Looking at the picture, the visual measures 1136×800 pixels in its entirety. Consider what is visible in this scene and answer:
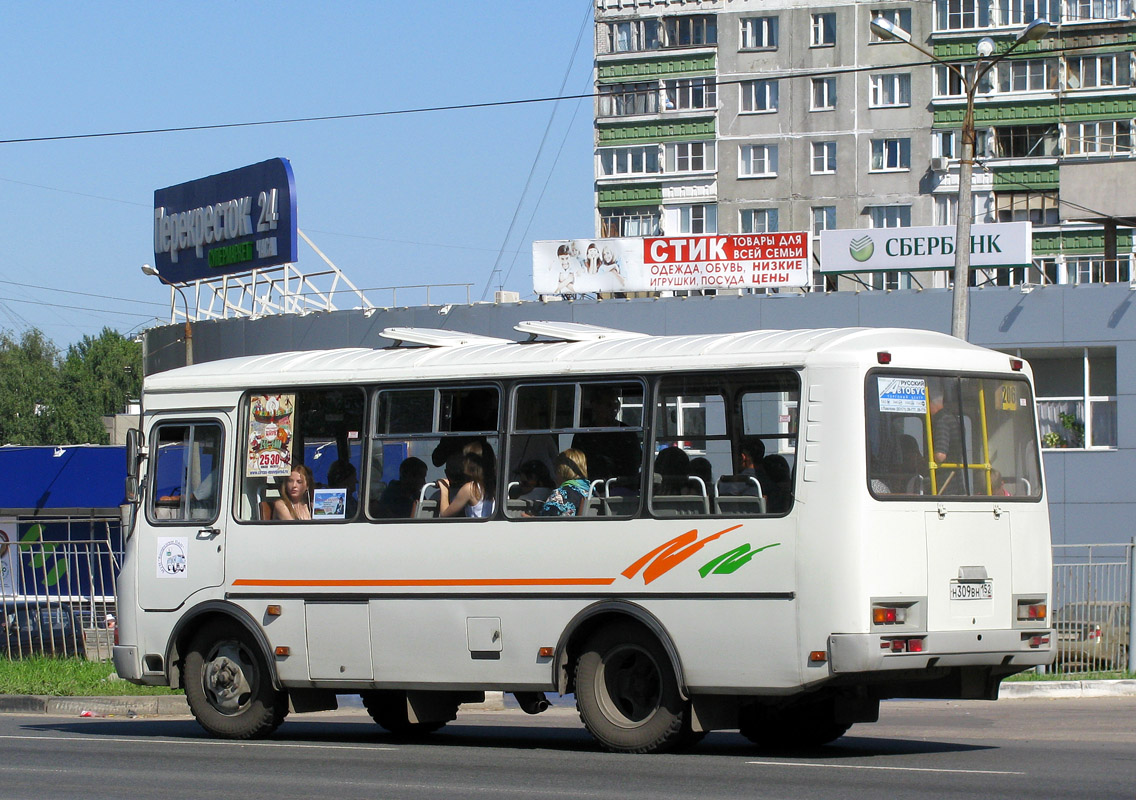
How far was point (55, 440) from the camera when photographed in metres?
118

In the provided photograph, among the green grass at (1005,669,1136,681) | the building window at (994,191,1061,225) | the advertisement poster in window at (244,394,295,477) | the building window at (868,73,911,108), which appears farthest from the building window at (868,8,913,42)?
the advertisement poster in window at (244,394,295,477)

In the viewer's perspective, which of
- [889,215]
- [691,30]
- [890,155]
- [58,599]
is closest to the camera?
[58,599]

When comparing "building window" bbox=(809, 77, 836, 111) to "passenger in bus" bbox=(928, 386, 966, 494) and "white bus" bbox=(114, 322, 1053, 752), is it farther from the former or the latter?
"passenger in bus" bbox=(928, 386, 966, 494)

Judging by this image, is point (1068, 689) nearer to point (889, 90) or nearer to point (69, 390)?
point (889, 90)

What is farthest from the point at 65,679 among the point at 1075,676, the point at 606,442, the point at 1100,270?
the point at 1100,270

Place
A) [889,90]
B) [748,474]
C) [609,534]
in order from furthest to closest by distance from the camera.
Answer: [889,90]
[609,534]
[748,474]

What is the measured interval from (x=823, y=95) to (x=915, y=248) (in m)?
25.5

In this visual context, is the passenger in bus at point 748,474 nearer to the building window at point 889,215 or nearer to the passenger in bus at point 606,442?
the passenger in bus at point 606,442

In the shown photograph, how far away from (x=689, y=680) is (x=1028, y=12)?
57.7m

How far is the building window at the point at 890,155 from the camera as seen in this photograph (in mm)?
63594

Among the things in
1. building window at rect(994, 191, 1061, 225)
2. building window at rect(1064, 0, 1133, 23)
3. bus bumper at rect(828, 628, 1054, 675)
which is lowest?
bus bumper at rect(828, 628, 1054, 675)

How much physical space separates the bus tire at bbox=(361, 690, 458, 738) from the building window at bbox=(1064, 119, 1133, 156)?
5415 cm

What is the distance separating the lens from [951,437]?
10047mm

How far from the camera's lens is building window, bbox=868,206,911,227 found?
208ft
